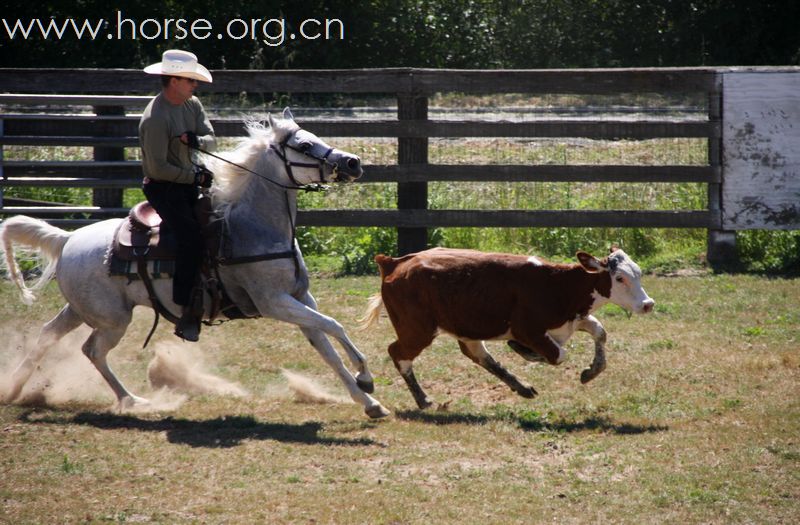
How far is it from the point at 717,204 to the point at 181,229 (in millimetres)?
8253

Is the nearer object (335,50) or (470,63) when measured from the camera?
(335,50)

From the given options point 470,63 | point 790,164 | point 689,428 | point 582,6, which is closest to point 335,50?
point 470,63

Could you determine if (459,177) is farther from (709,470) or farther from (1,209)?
(709,470)

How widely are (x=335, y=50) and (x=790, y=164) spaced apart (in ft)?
52.9

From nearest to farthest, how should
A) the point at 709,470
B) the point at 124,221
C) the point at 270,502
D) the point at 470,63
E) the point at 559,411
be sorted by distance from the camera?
the point at 270,502 < the point at 709,470 < the point at 559,411 < the point at 124,221 < the point at 470,63

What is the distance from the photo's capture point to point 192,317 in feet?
28.7

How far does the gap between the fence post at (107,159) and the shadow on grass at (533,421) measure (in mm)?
7751

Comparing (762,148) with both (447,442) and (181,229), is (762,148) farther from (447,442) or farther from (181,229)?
(181,229)

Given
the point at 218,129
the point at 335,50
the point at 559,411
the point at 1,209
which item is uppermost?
the point at 335,50

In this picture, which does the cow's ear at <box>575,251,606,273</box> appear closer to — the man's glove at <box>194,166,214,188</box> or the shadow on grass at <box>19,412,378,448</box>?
the shadow on grass at <box>19,412,378,448</box>

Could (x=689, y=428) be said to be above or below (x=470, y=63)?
below

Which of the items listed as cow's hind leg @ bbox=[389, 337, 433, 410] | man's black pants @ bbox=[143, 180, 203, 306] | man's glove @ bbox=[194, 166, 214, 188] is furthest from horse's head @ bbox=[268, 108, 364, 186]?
cow's hind leg @ bbox=[389, 337, 433, 410]

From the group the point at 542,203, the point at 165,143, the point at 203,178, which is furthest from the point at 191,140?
the point at 542,203

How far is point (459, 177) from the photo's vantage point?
47.0ft
